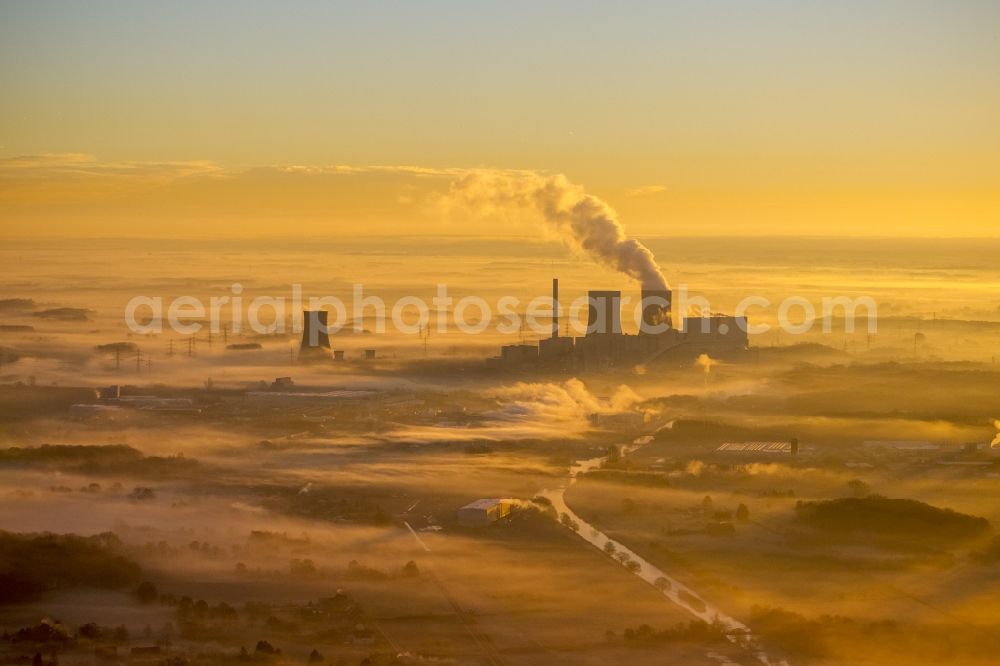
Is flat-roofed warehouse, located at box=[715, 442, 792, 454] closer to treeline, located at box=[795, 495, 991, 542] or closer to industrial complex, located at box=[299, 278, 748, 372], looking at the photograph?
treeline, located at box=[795, 495, 991, 542]

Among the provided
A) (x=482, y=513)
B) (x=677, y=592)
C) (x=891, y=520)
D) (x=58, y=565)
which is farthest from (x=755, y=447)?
(x=58, y=565)

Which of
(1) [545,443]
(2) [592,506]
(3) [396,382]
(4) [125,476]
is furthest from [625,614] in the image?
(3) [396,382]

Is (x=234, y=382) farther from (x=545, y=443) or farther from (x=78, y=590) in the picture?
(x=78, y=590)

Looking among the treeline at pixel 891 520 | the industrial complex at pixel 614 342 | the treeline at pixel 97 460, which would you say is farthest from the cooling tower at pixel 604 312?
the treeline at pixel 891 520

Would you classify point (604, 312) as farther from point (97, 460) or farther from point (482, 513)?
point (482, 513)

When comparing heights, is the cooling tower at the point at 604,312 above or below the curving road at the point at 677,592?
above

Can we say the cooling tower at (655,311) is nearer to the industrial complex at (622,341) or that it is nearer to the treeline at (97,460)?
the industrial complex at (622,341)
